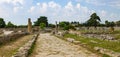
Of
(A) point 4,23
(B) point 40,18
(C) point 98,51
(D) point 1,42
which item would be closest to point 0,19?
(A) point 4,23

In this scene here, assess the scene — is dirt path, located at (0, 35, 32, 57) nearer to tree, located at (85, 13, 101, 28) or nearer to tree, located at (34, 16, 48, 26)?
tree, located at (85, 13, 101, 28)

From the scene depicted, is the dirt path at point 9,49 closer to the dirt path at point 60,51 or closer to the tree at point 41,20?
the dirt path at point 60,51

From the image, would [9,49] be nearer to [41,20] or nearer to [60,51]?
[60,51]

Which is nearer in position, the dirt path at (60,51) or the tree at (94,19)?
the dirt path at (60,51)

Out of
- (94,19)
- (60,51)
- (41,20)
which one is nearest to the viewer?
(60,51)

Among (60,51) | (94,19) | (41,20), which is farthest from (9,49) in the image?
(41,20)

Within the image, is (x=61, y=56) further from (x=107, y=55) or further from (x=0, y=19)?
(x=0, y=19)

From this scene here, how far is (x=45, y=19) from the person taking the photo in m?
123

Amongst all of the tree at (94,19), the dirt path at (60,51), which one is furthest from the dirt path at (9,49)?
the tree at (94,19)

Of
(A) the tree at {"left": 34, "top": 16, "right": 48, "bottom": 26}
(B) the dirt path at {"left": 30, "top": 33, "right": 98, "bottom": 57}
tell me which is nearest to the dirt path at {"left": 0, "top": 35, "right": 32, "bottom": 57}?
(B) the dirt path at {"left": 30, "top": 33, "right": 98, "bottom": 57}

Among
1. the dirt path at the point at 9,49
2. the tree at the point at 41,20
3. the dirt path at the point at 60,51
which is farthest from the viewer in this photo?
the tree at the point at 41,20

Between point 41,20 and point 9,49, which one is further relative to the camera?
point 41,20

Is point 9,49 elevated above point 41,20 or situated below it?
below

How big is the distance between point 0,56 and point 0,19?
346 feet
